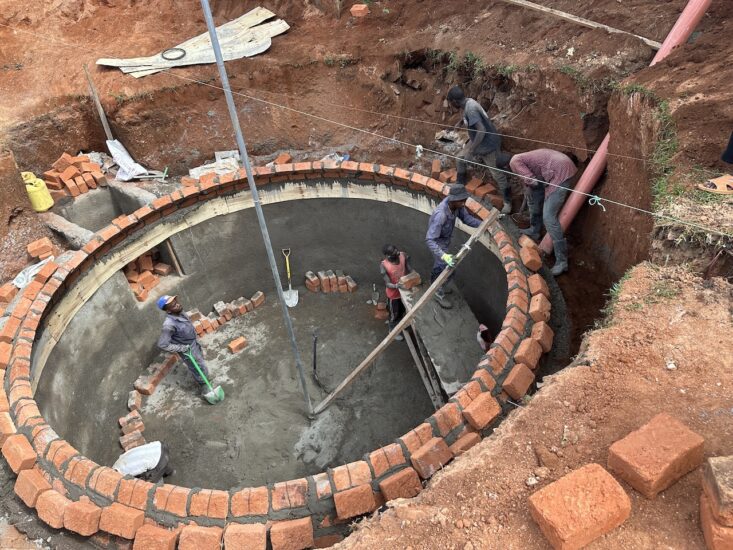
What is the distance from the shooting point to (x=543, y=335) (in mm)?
4066

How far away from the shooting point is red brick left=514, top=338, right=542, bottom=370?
3.89 m

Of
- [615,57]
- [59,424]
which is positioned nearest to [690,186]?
[615,57]

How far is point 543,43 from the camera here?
6180 mm

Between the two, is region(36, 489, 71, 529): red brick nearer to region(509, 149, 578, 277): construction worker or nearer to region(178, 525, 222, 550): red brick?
region(178, 525, 222, 550): red brick

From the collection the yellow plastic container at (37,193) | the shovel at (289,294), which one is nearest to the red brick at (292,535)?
the shovel at (289,294)

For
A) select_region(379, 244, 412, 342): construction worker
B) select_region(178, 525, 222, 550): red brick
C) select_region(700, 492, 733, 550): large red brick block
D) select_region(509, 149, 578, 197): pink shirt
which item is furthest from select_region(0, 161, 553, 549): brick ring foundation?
select_region(379, 244, 412, 342): construction worker

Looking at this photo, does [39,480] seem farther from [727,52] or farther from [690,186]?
[727,52]

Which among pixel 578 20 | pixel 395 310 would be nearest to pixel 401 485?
pixel 395 310

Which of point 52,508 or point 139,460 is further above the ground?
point 52,508

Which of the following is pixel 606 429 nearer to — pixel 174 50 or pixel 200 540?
pixel 200 540

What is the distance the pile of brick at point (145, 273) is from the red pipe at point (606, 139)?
16.5 ft

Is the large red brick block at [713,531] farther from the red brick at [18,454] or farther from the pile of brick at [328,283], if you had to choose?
the pile of brick at [328,283]

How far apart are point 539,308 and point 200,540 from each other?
10.2 ft

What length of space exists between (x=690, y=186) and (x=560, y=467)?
8.75 feet
